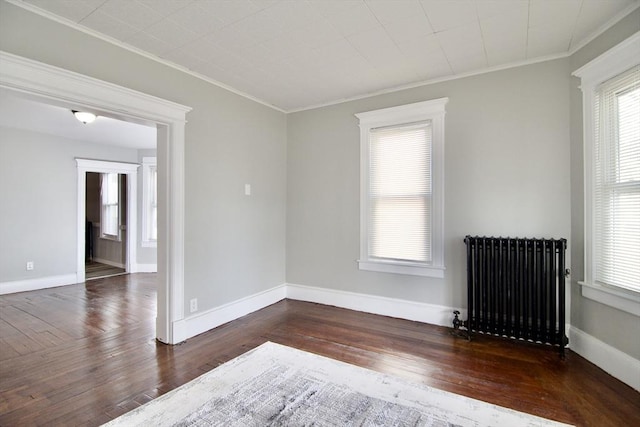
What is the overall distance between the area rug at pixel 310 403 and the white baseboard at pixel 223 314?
2.55 feet

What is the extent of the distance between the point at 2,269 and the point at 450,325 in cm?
659

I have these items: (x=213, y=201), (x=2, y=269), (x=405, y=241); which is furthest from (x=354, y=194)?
(x=2, y=269)

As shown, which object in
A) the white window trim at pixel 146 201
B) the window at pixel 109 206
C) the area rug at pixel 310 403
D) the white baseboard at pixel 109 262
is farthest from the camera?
the window at pixel 109 206

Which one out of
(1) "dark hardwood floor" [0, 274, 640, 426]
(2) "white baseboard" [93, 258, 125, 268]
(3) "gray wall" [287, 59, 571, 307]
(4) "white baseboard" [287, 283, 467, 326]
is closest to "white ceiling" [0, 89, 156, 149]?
(1) "dark hardwood floor" [0, 274, 640, 426]

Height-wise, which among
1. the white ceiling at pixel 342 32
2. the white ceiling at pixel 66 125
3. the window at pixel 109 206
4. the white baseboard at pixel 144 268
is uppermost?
the white ceiling at pixel 342 32

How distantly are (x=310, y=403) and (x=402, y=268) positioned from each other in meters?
1.98

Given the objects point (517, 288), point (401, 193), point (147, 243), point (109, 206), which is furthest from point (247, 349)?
point (109, 206)

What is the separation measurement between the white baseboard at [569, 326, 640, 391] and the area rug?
35.4 inches

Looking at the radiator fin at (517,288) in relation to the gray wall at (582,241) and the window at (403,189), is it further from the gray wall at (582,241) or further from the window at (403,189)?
the window at (403,189)

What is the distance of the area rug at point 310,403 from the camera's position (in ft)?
6.00

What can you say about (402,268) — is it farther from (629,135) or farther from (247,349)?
(629,135)

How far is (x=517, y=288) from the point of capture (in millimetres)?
2838

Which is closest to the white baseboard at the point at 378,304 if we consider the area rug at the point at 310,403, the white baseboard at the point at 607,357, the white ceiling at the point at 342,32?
the white baseboard at the point at 607,357

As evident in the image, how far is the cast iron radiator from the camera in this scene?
2.70 metres
